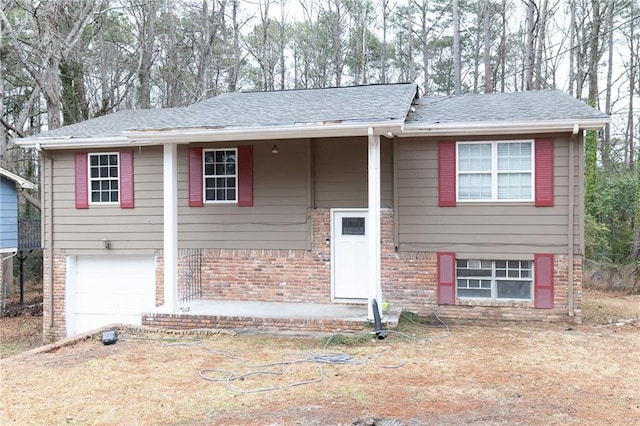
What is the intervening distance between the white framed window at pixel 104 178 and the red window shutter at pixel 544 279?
8210 millimetres

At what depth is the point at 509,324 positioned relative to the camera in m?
8.58

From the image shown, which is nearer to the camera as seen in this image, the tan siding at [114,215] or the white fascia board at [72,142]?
the white fascia board at [72,142]

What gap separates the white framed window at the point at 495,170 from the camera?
8.67 meters

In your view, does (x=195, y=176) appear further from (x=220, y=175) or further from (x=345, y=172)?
(x=345, y=172)

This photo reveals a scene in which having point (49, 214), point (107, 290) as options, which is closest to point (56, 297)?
point (107, 290)

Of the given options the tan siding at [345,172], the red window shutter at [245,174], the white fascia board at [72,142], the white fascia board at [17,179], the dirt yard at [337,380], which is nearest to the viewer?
the dirt yard at [337,380]

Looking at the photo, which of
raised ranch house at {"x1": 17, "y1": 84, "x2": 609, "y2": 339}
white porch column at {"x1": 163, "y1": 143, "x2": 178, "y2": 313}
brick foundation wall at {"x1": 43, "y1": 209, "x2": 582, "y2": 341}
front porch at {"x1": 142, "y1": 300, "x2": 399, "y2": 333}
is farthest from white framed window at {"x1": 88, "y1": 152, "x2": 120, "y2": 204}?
front porch at {"x1": 142, "y1": 300, "x2": 399, "y2": 333}

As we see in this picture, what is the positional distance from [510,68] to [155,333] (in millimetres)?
19847

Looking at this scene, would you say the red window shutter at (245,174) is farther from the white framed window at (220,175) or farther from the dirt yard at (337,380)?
the dirt yard at (337,380)

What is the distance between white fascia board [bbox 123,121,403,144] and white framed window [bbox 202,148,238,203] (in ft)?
4.93

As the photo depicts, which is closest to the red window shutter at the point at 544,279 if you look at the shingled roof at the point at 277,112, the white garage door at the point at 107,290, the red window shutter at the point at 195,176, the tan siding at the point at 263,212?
the shingled roof at the point at 277,112

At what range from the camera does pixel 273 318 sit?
26.8ft

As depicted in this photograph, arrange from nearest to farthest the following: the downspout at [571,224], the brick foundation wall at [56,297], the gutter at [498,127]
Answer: the gutter at [498,127], the downspout at [571,224], the brick foundation wall at [56,297]

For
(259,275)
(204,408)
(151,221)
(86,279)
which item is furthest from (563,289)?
(86,279)
